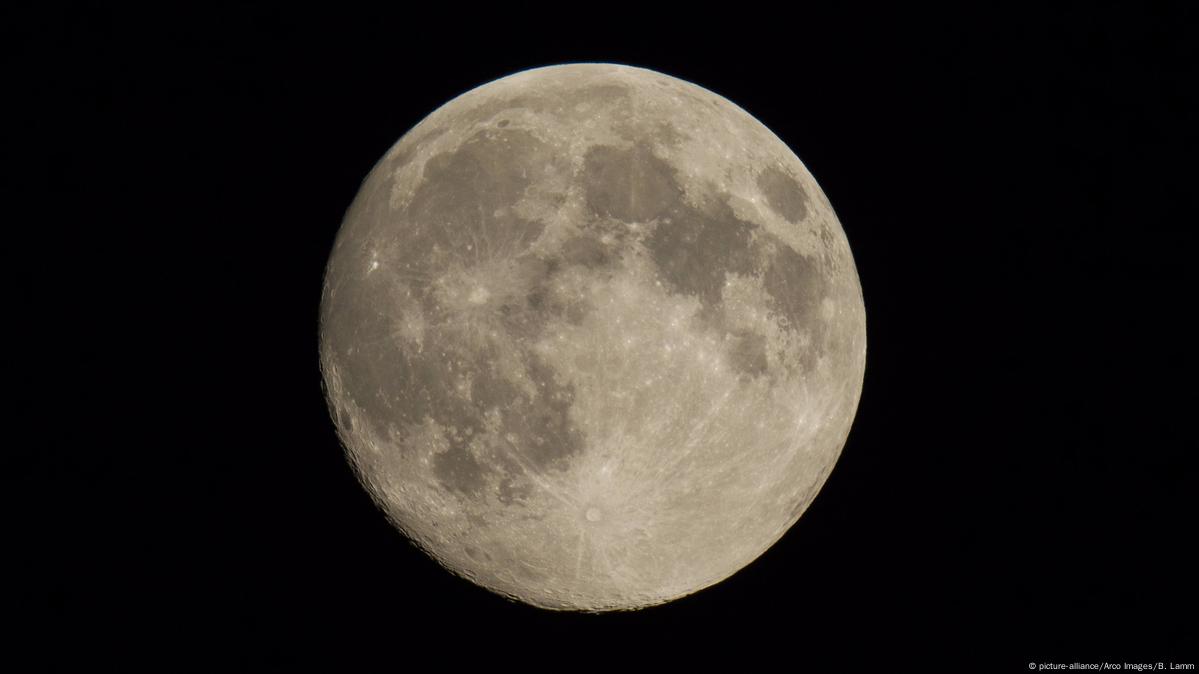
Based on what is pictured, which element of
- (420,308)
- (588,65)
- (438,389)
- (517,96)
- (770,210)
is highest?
(588,65)

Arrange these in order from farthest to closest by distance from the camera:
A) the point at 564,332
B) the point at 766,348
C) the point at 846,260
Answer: the point at 846,260, the point at 766,348, the point at 564,332

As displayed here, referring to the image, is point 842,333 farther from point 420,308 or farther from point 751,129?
point 420,308

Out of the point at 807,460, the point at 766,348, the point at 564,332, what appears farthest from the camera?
the point at 807,460

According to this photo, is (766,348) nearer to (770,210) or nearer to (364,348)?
(770,210)

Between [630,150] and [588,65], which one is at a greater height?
[588,65]

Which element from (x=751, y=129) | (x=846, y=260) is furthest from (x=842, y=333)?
(x=751, y=129)

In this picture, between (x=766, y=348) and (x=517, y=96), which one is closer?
(x=766, y=348)
